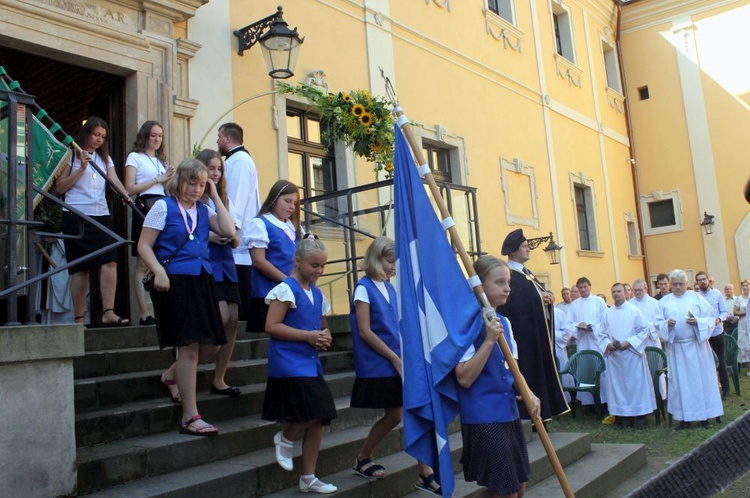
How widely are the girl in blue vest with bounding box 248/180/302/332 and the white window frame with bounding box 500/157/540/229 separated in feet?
32.3

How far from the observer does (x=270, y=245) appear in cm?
491

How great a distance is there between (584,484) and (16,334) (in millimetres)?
3966

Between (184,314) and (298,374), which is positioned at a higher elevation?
(184,314)

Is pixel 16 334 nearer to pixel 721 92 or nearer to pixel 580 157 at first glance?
pixel 580 157

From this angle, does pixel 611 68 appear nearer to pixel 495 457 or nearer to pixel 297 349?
pixel 297 349

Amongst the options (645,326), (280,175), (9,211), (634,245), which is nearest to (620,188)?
(634,245)

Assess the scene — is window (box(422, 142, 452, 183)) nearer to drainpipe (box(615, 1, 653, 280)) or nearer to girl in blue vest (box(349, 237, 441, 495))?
girl in blue vest (box(349, 237, 441, 495))

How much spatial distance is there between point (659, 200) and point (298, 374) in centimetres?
1903

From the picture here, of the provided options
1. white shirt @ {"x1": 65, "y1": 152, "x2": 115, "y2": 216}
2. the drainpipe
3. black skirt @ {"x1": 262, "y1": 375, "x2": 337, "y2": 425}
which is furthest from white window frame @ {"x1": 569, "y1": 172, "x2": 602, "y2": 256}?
black skirt @ {"x1": 262, "y1": 375, "x2": 337, "y2": 425}

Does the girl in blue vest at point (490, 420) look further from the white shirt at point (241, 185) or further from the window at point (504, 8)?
the window at point (504, 8)

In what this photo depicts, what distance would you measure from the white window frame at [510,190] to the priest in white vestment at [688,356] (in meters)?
5.07

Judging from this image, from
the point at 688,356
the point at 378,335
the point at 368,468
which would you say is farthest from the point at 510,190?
the point at 368,468

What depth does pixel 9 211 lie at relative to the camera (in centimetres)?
387

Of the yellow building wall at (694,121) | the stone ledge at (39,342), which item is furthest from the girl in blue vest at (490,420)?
the yellow building wall at (694,121)
